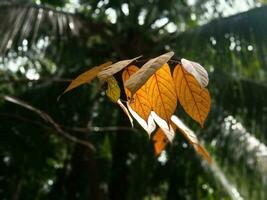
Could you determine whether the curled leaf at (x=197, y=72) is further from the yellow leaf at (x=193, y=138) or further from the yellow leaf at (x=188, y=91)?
the yellow leaf at (x=193, y=138)

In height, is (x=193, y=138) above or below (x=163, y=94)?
below

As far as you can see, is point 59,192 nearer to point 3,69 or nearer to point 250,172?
point 3,69

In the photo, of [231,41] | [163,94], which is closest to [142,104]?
[163,94]

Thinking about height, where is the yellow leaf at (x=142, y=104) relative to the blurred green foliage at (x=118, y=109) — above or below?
above

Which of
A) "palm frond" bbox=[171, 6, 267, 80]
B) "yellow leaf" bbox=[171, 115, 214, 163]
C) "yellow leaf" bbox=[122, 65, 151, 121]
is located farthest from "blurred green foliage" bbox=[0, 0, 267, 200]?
"yellow leaf" bbox=[122, 65, 151, 121]

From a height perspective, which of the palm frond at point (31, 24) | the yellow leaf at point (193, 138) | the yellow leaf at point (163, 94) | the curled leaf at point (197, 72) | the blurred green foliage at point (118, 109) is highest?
the curled leaf at point (197, 72)

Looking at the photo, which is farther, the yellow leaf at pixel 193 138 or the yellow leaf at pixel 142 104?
the yellow leaf at pixel 193 138

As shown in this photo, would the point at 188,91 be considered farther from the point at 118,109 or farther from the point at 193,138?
the point at 118,109

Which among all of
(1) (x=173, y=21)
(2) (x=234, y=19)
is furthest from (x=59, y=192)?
(2) (x=234, y=19)

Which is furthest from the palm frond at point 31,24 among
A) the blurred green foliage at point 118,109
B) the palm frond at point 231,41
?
the palm frond at point 231,41
